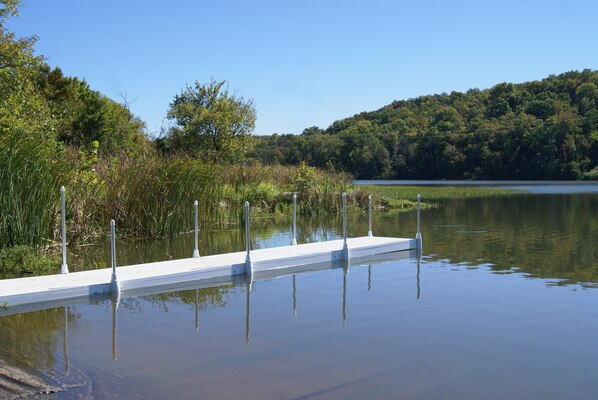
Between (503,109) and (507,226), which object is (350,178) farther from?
(503,109)

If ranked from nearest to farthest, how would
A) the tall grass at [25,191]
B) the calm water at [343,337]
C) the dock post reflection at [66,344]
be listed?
the calm water at [343,337], the dock post reflection at [66,344], the tall grass at [25,191]

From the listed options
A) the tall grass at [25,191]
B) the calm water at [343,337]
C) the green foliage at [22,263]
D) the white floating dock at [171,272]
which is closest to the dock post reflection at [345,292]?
the calm water at [343,337]

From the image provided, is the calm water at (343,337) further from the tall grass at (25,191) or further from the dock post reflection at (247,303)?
the tall grass at (25,191)

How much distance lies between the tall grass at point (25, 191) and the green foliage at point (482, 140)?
64.1 metres

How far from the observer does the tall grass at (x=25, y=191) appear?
447 inches

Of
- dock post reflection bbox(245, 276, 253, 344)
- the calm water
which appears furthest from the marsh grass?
dock post reflection bbox(245, 276, 253, 344)

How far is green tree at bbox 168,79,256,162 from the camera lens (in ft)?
107

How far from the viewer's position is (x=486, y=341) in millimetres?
7449

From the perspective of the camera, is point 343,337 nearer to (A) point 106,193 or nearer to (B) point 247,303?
(B) point 247,303

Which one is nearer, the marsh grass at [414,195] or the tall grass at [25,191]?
the tall grass at [25,191]

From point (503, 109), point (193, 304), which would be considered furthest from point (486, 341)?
point (503, 109)

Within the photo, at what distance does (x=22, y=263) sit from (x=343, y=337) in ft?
20.5

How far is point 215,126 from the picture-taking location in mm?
32781

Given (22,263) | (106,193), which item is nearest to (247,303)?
(22,263)
